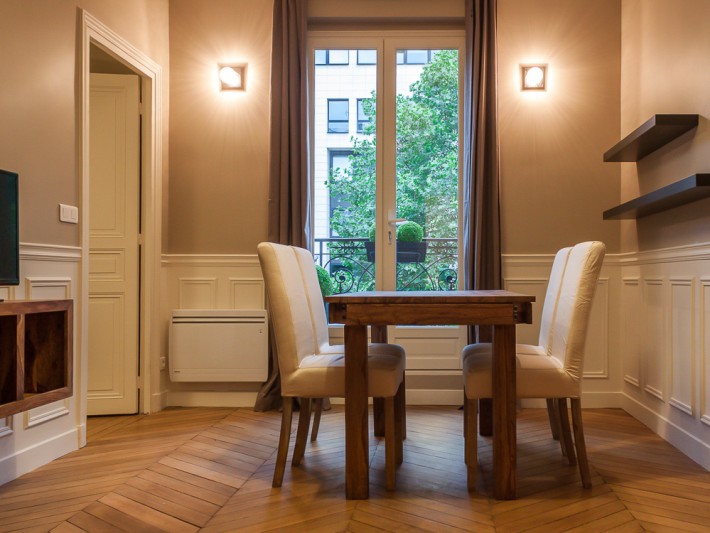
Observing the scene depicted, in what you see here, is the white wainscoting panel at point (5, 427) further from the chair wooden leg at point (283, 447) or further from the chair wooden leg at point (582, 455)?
the chair wooden leg at point (582, 455)

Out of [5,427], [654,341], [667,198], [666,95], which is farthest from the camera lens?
[654,341]

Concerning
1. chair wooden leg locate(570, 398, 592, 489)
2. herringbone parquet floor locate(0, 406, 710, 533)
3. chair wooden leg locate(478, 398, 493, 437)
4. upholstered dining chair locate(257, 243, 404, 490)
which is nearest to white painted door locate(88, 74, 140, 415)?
herringbone parquet floor locate(0, 406, 710, 533)

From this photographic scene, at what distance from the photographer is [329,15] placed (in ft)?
13.0

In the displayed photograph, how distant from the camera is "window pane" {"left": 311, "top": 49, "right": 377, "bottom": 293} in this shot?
4051 millimetres

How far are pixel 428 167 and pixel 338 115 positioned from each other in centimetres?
72

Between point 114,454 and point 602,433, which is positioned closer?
point 114,454

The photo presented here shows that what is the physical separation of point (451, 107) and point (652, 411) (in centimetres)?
227

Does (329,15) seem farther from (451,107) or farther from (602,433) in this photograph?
(602,433)

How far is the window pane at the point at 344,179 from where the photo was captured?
13.3 feet

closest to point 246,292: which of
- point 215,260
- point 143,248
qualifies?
point 215,260

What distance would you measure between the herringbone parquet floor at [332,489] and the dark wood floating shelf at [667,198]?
120cm

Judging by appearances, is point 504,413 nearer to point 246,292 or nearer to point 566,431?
point 566,431

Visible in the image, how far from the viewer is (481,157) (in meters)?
3.78

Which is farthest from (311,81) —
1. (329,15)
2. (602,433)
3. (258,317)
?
(602,433)
